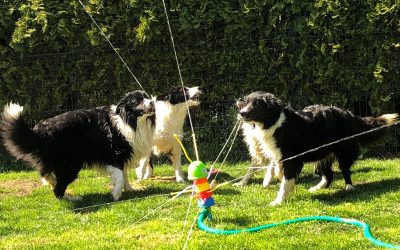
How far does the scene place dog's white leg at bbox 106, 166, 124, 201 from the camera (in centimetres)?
666

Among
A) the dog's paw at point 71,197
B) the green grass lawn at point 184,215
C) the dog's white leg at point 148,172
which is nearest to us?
the green grass lawn at point 184,215

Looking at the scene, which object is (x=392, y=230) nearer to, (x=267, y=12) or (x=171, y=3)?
(x=267, y=12)

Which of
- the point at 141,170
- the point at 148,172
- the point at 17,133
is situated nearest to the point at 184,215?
the point at 17,133

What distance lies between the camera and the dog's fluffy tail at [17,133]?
251 inches

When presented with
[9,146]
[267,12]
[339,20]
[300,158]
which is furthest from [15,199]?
[339,20]

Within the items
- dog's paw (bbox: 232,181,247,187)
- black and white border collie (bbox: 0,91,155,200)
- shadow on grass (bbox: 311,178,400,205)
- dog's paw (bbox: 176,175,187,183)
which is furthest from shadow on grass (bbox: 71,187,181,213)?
shadow on grass (bbox: 311,178,400,205)

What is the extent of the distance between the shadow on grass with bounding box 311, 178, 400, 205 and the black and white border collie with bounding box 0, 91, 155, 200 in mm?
2410

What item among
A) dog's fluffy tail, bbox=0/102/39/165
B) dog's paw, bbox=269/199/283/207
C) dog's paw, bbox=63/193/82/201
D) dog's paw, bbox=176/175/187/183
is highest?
dog's fluffy tail, bbox=0/102/39/165

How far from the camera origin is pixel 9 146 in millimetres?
6594

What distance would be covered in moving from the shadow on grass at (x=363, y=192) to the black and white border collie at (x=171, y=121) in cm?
233

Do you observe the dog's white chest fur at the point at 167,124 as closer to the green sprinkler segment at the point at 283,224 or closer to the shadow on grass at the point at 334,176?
the shadow on grass at the point at 334,176

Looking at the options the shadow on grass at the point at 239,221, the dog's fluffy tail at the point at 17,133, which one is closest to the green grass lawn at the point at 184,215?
the shadow on grass at the point at 239,221

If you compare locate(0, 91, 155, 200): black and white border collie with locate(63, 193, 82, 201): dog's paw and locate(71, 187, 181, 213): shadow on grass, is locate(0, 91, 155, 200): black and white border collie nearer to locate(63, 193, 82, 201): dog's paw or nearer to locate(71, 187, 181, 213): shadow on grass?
locate(63, 193, 82, 201): dog's paw

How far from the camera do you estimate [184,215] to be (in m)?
5.63
